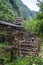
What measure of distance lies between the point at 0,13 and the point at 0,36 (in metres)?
11.5

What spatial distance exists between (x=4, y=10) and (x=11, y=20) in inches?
83.2

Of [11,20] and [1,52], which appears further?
[11,20]

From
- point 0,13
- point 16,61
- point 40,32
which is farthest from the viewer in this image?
point 0,13

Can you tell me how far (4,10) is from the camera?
3944cm

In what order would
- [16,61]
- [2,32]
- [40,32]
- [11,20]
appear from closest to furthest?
[16,61], [2,32], [40,32], [11,20]

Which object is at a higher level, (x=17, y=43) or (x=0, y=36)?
(x=17, y=43)

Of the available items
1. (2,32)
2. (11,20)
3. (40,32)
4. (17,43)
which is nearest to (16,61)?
(17,43)

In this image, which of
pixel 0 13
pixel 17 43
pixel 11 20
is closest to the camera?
pixel 17 43

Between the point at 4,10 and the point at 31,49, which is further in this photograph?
the point at 4,10

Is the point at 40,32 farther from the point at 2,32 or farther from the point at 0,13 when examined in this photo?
the point at 2,32

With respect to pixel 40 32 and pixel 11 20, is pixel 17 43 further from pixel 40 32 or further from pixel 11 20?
pixel 11 20

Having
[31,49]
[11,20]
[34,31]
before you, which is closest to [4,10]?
[11,20]

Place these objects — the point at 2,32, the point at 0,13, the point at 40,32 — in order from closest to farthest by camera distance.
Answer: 1. the point at 2,32
2. the point at 40,32
3. the point at 0,13

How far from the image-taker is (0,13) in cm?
3612
